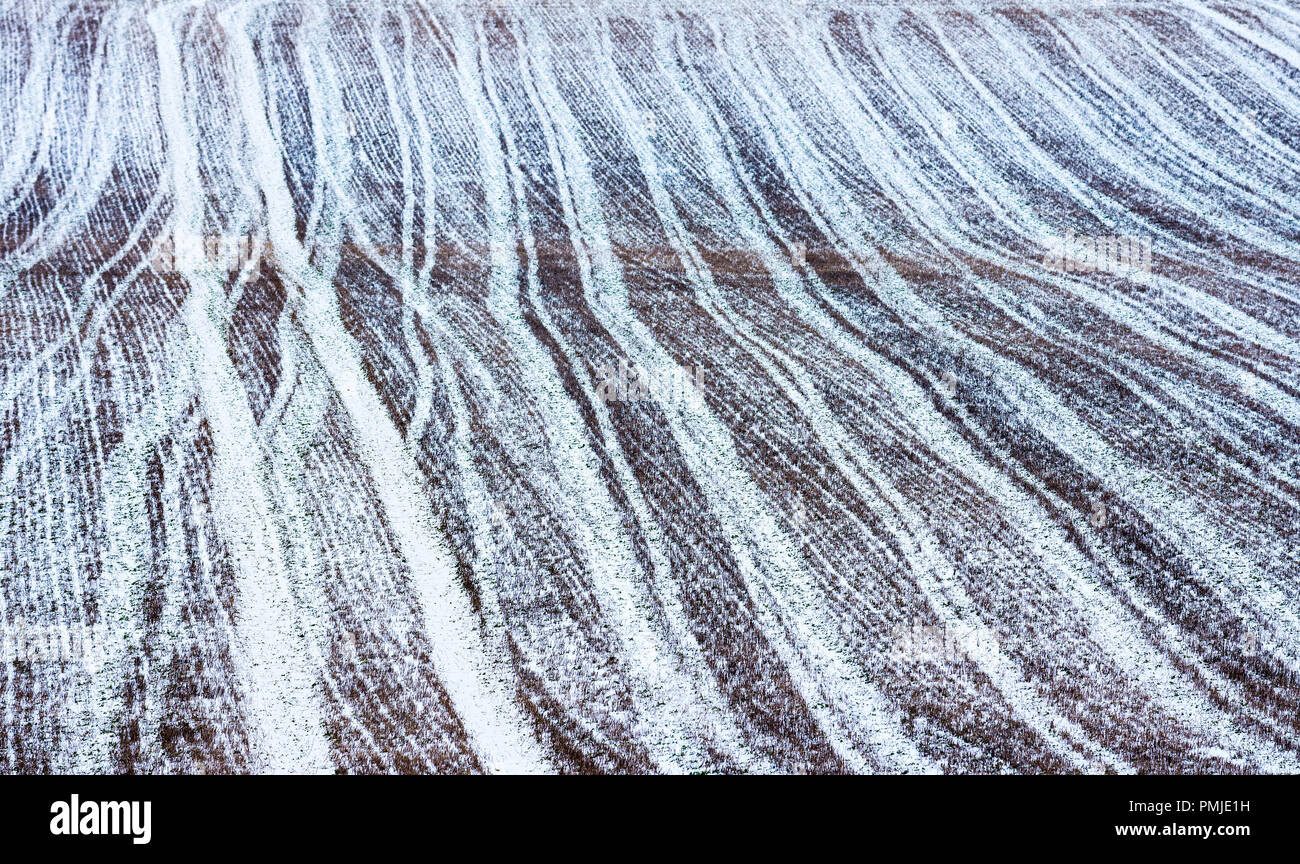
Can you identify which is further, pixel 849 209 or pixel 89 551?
pixel 849 209

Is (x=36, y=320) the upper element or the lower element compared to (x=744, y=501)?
upper

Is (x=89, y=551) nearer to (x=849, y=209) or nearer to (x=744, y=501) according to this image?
(x=744, y=501)

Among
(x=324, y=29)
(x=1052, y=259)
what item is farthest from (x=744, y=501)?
(x=324, y=29)

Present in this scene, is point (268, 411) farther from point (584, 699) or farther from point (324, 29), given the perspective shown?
point (324, 29)

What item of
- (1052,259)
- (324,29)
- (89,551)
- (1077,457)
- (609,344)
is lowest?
(89,551)

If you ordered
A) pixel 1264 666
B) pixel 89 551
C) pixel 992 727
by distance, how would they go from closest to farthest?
pixel 992 727, pixel 1264 666, pixel 89 551

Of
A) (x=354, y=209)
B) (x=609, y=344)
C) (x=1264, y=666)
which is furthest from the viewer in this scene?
(x=354, y=209)
